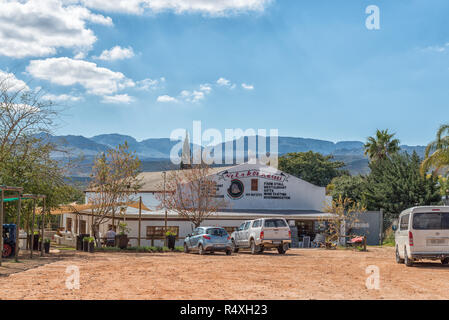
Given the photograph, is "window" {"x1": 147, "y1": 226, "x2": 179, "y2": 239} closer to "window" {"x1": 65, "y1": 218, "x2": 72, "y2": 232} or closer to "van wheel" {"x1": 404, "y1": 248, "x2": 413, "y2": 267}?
"window" {"x1": 65, "y1": 218, "x2": 72, "y2": 232}

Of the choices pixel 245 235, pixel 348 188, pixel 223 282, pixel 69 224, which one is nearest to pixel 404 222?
pixel 223 282

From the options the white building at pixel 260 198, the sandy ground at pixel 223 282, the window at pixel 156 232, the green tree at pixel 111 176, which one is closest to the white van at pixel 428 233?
the sandy ground at pixel 223 282

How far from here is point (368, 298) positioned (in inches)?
429

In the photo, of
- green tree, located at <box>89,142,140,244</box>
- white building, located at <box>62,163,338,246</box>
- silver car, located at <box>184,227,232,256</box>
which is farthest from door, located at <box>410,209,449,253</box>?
white building, located at <box>62,163,338,246</box>

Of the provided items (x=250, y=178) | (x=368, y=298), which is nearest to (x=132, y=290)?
(x=368, y=298)

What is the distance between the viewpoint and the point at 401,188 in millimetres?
45312

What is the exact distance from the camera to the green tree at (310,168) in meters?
85.6

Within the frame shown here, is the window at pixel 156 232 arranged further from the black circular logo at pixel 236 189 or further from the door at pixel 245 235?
the door at pixel 245 235

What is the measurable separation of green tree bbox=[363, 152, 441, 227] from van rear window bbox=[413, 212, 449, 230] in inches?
973

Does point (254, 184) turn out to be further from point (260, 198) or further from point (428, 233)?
point (428, 233)

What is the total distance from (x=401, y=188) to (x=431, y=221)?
2825cm

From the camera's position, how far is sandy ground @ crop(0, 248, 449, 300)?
1123cm

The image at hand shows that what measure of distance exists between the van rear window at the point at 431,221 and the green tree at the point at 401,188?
24703 mm
